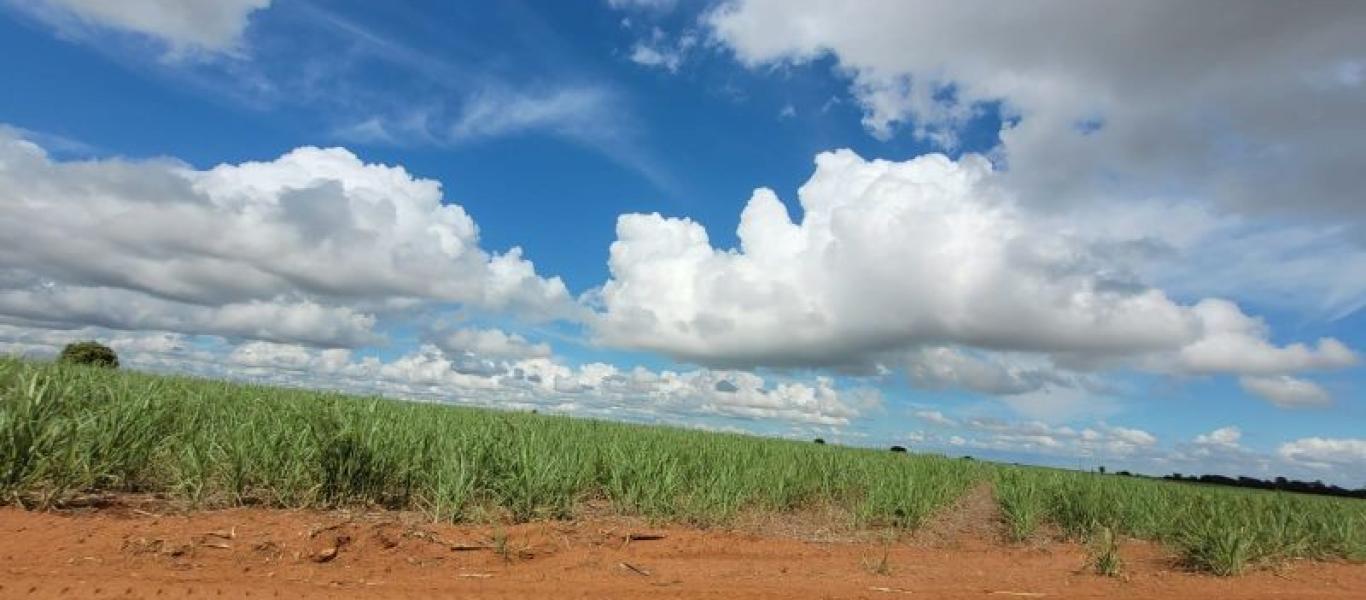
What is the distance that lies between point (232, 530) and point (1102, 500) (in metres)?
11.2

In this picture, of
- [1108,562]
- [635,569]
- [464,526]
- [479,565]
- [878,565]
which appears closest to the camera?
[479,565]

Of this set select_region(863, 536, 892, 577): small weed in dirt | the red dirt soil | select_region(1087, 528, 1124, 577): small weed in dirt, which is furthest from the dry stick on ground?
select_region(1087, 528, 1124, 577): small weed in dirt

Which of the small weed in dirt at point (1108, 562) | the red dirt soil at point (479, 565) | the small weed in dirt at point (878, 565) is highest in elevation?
the small weed in dirt at point (1108, 562)

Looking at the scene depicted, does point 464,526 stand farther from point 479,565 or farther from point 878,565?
point 878,565

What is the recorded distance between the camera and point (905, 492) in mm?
9852

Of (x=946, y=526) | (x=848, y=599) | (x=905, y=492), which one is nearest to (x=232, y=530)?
(x=848, y=599)

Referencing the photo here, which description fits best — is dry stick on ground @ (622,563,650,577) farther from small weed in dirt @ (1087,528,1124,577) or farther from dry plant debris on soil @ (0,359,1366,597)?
small weed in dirt @ (1087,528,1124,577)

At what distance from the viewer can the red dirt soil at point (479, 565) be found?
4.41m

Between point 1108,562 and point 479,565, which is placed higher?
point 1108,562

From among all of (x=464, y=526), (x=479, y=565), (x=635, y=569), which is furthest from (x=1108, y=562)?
(x=464, y=526)

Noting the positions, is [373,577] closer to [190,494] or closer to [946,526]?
[190,494]

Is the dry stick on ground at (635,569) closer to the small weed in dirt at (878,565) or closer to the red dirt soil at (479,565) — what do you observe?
the red dirt soil at (479,565)

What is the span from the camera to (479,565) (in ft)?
17.8

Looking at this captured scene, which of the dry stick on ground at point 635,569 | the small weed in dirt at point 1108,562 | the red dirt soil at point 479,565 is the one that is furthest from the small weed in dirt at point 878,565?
the small weed in dirt at point 1108,562
